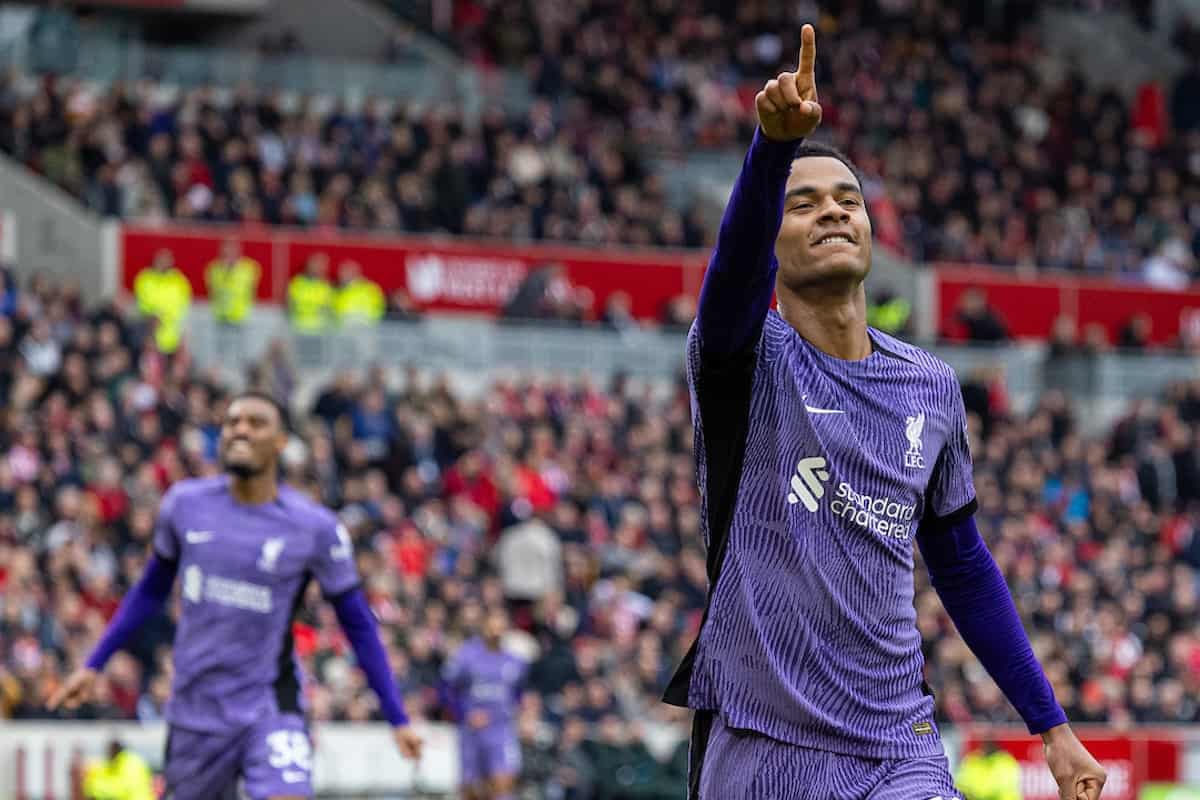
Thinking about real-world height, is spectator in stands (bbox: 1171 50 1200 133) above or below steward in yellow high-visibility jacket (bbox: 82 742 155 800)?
above

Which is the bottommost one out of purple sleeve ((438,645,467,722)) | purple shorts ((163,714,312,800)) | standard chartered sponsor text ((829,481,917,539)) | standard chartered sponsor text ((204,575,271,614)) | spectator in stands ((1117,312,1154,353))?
purple sleeve ((438,645,467,722))

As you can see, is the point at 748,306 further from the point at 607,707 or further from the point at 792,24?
the point at 792,24

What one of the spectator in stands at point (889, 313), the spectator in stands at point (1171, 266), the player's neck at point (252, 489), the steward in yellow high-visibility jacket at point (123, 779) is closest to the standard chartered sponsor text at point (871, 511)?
the player's neck at point (252, 489)

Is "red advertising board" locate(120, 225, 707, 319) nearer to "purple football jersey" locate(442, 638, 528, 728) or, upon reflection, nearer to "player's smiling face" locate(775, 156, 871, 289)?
"purple football jersey" locate(442, 638, 528, 728)

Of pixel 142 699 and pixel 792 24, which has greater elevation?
pixel 792 24

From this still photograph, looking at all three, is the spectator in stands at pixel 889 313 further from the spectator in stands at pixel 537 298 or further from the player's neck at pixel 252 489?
the player's neck at pixel 252 489

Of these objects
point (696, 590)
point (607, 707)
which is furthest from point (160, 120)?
point (607, 707)

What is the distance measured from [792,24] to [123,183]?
14.1 meters

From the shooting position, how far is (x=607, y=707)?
20.5 m

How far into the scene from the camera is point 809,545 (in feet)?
19.1

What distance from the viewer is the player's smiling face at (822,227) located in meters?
5.81

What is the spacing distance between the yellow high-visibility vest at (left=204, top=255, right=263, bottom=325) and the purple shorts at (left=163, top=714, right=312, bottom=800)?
15.5m

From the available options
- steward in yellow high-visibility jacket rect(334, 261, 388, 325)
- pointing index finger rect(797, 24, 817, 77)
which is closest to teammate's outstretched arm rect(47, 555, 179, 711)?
pointing index finger rect(797, 24, 817, 77)

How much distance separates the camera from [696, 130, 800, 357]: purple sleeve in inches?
211
